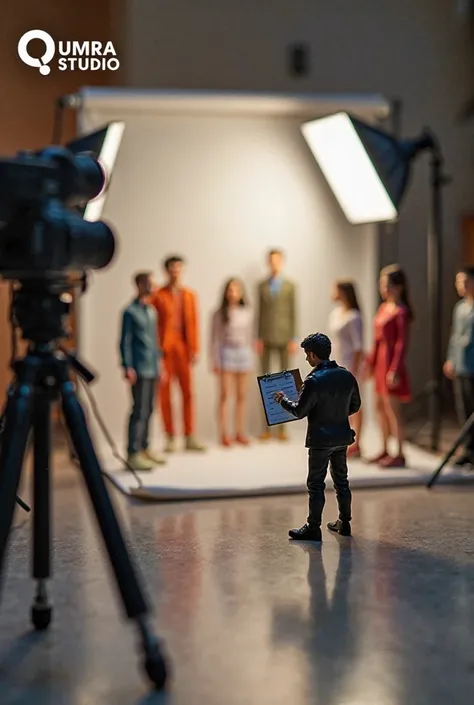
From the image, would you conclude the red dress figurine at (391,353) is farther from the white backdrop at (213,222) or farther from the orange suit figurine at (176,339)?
the orange suit figurine at (176,339)

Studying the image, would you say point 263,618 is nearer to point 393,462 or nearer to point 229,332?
point 393,462

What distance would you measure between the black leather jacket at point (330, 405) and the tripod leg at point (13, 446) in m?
0.69

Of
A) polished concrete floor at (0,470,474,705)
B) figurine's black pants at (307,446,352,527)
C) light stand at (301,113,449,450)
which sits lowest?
polished concrete floor at (0,470,474,705)

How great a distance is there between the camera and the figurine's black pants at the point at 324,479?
8.36 feet

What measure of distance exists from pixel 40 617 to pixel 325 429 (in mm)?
809

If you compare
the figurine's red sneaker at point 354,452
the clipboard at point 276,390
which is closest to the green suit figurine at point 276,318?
the figurine's red sneaker at point 354,452

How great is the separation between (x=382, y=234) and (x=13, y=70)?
154 inches

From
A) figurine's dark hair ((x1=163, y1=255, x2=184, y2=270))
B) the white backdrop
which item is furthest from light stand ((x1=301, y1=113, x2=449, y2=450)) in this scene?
figurine's dark hair ((x1=163, y1=255, x2=184, y2=270))

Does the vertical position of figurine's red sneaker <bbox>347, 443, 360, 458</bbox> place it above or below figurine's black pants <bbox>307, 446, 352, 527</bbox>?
below

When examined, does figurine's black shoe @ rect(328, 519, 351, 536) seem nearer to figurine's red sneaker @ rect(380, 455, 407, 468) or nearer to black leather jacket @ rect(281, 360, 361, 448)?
black leather jacket @ rect(281, 360, 361, 448)

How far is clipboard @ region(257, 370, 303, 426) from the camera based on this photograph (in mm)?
2418

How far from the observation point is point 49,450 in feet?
7.26

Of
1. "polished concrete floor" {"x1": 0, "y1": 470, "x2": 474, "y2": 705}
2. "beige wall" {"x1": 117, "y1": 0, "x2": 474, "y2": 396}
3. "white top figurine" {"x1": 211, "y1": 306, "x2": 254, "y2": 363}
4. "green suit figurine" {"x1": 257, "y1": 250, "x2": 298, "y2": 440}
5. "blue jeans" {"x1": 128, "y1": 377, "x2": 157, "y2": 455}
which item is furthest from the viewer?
"beige wall" {"x1": 117, "y1": 0, "x2": 474, "y2": 396}

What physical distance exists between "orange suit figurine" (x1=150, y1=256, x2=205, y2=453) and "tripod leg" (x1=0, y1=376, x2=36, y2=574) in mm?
2911
